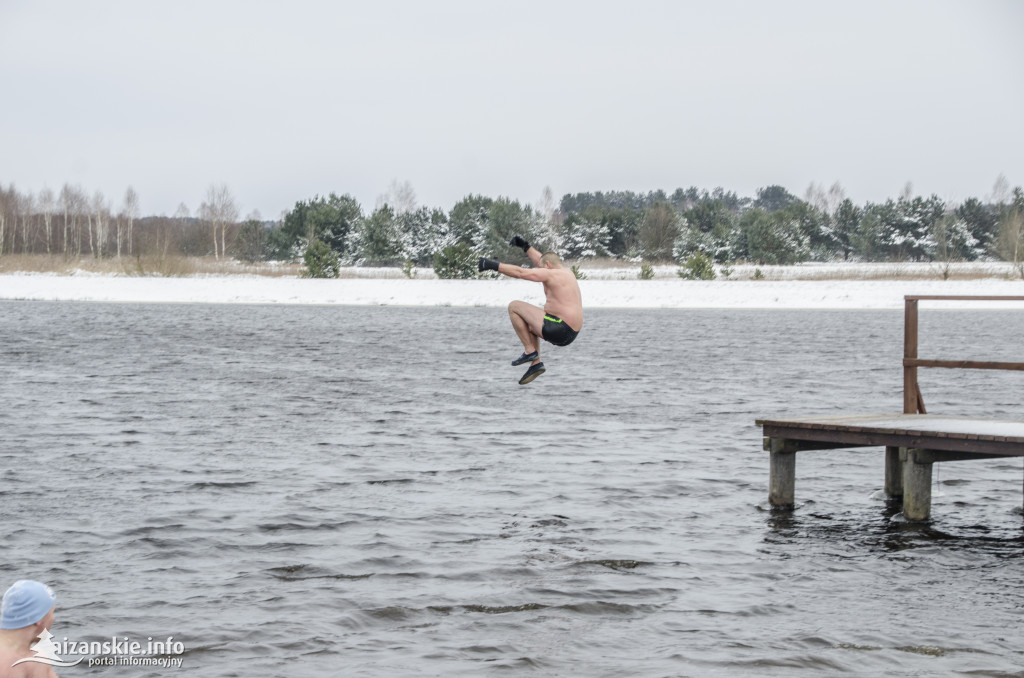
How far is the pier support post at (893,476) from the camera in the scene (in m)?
19.5

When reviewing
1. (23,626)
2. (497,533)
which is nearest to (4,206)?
(497,533)

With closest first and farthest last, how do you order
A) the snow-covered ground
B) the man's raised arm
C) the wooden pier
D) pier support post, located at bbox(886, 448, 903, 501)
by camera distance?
the man's raised arm < the wooden pier < pier support post, located at bbox(886, 448, 903, 501) < the snow-covered ground

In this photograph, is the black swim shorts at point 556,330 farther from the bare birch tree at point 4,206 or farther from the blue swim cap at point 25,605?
the bare birch tree at point 4,206

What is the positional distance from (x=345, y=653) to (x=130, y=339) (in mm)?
49319

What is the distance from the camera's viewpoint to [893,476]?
1959 centimetres

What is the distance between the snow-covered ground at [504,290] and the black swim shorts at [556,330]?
61694mm

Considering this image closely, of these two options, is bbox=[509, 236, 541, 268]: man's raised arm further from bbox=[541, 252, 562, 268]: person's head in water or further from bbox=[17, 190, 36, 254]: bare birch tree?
bbox=[17, 190, 36, 254]: bare birch tree

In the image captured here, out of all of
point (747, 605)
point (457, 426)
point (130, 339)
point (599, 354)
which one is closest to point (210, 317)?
point (130, 339)

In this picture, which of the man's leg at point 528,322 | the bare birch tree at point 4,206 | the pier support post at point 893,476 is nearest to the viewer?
the man's leg at point 528,322

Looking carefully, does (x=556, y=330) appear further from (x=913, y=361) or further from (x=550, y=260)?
(x=913, y=361)

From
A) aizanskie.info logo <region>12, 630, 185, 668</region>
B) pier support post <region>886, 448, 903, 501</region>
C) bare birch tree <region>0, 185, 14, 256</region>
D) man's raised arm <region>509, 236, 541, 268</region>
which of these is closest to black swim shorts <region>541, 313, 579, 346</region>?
man's raised arm <region>509, 236, 541, 268</region>

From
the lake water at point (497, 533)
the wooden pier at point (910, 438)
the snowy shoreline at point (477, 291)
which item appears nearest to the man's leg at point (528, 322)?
the lake water at point (497, 533)

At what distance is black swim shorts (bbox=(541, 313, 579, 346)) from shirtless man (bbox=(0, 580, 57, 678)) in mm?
8250

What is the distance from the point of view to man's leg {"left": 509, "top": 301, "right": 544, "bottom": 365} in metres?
14.6
